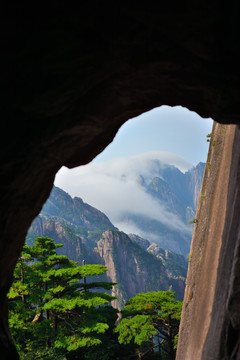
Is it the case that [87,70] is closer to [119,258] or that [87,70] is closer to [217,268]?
[217,268]

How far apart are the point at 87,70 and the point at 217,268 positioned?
19.1 feet

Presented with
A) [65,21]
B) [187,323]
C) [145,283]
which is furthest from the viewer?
[145,283]

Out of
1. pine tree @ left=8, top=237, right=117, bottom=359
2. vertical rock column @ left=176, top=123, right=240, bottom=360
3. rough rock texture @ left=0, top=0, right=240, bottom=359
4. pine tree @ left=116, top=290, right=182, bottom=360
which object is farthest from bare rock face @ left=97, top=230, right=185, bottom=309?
rough rock texture @ left=0, top=0, right=240, bottom=359

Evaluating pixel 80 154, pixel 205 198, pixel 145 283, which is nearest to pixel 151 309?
pixel 205 198

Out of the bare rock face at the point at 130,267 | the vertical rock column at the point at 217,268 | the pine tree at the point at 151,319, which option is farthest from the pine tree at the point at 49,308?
the bare rock face at the point at 130,267

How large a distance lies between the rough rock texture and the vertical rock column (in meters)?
3.10

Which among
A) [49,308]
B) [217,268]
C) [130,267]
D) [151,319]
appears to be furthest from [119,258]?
[217,268]

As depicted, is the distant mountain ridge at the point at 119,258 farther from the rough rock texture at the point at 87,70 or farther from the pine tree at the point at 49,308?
the rough rock texture at the point at 87,70

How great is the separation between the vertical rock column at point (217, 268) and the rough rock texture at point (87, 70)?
310 cm

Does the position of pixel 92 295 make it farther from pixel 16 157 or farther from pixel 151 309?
pixel 16 157

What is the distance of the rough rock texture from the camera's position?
271 cm

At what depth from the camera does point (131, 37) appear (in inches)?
124

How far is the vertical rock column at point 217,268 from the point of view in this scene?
19.6 feet

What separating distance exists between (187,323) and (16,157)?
26.2ft
